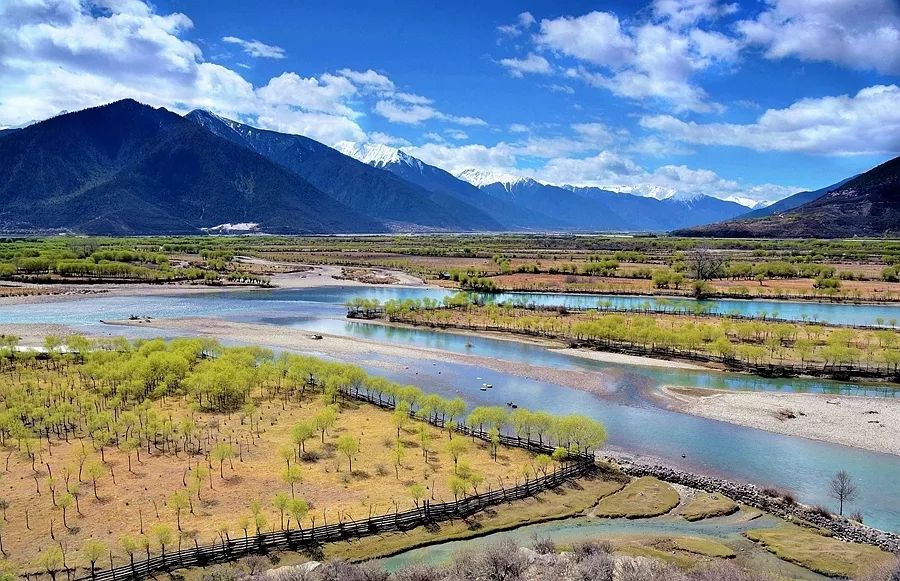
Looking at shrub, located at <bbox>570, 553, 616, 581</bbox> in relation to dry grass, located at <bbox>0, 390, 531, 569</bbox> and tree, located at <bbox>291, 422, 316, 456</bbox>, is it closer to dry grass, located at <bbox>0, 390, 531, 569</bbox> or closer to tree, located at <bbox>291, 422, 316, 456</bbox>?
dry grass, located at <bbox>0, 390, 531, 569</bbox>

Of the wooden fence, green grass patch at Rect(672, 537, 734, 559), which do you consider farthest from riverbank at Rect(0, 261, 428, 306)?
green grass patch at Rect(672, 537, 734, 559)

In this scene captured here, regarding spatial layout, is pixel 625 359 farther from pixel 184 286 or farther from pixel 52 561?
pixel 184 286

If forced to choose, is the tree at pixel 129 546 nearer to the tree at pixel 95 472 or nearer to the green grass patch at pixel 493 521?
the tree at pixel 95 472

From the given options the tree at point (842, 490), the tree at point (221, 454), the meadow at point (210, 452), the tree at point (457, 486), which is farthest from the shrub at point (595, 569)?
the tree at point (221, 454)

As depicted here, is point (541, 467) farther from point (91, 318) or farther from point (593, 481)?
point (91, 318)

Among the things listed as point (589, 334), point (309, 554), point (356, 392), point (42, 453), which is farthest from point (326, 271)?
point (309, 554)

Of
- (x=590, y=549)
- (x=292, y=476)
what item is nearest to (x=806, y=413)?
(x=590, y=549)

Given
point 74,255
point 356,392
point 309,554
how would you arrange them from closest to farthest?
point 309,554 → point 356,392 → point 74,255
